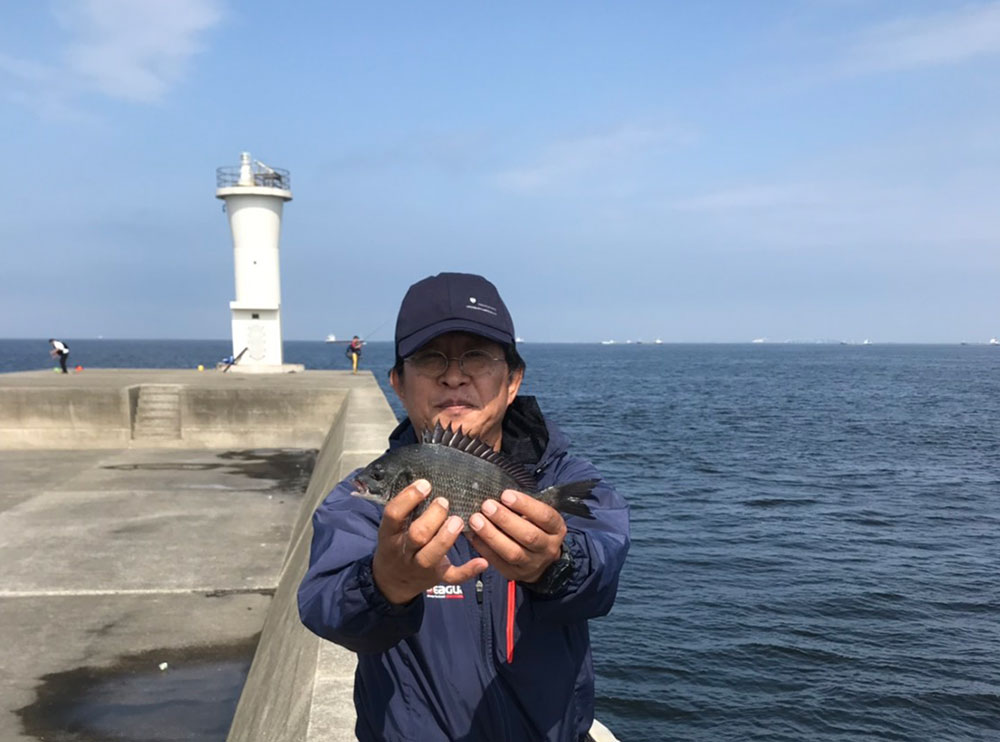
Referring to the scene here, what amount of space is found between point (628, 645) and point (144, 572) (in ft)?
28.3

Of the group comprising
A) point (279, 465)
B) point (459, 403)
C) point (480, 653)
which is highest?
point (459, 403)

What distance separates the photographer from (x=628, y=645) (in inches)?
564

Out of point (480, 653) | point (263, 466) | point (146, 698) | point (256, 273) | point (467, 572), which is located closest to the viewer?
point (467, 572)

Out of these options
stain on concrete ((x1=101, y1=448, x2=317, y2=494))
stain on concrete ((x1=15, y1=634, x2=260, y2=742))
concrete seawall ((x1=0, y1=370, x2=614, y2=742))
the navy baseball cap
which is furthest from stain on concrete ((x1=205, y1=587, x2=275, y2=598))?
the navy baseball cap

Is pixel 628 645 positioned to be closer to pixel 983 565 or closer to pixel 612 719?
pixel 612 719

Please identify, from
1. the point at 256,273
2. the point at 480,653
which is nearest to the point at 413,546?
the point at 480,653

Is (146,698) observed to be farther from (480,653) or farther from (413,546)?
(413,546)

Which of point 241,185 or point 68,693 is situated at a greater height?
point 241,185

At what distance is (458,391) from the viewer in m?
2.81

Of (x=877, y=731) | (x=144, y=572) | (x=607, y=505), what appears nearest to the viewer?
(x=607, y=505)

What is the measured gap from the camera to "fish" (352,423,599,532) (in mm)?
2396

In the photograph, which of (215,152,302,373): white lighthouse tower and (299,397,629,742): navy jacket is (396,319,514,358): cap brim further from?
(215,152,302,373): white lighthouse tower

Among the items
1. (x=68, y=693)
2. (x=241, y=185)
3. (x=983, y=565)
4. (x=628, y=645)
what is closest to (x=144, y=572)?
(x=68, y=693)

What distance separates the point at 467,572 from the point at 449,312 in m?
0.92
